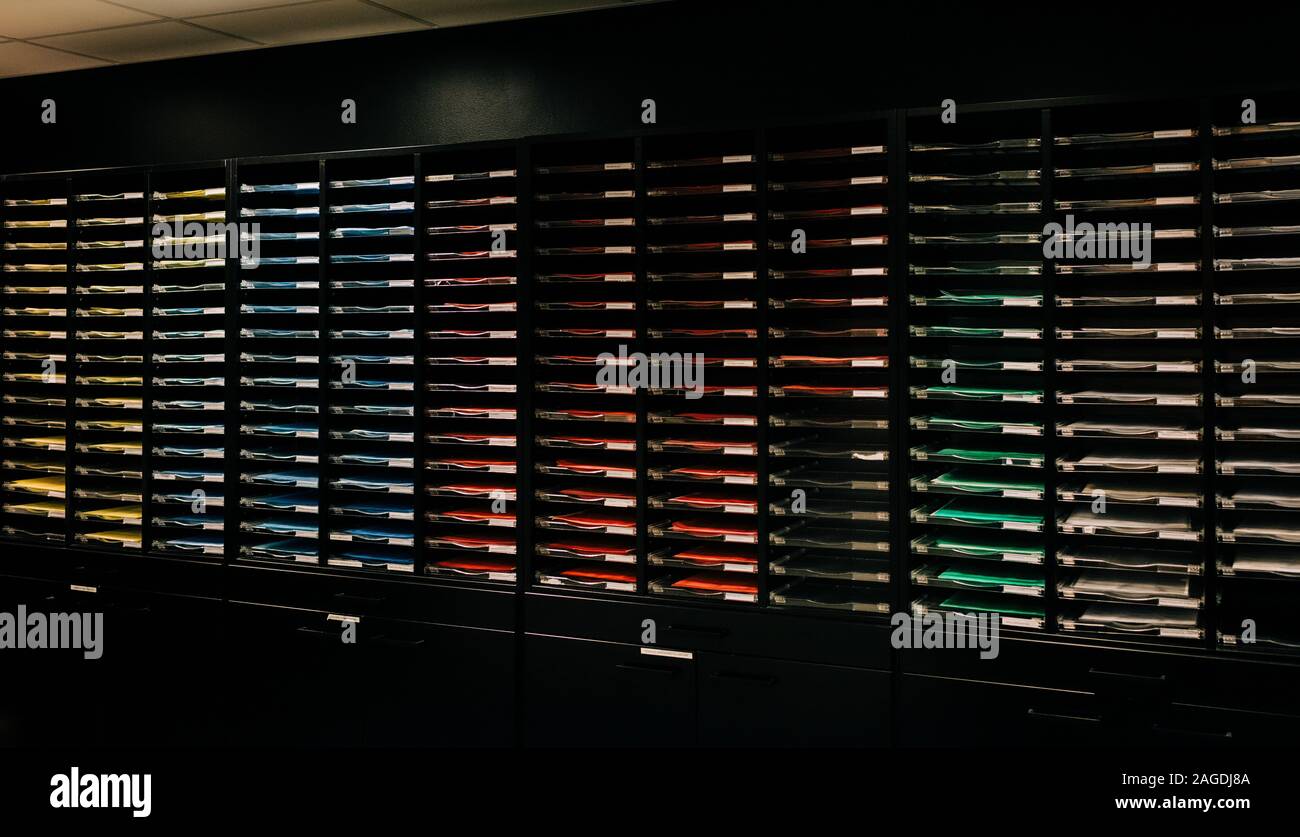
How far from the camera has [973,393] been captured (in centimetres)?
357

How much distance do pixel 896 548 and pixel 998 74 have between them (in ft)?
5.17

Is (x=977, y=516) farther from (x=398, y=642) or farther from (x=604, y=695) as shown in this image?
(x=398, y=642)

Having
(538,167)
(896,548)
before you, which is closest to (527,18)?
(538,167)

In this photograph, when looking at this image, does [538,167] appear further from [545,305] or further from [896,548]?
[896,548]

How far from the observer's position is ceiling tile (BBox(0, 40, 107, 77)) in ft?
16.4

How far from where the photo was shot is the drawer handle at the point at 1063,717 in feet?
11.1

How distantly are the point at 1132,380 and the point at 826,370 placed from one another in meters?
0.99

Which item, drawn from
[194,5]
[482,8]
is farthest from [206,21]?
[482,8]

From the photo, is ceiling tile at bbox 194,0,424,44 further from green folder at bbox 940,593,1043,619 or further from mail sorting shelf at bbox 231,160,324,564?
green folder at bbox 940,593,1043,619

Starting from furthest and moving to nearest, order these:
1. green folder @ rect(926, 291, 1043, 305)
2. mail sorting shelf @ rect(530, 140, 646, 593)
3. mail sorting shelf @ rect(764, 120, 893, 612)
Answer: mail sorting shelf @ rect(530, 140, 646, 593), mail sorting shelf @ rect(764, 120, 893, 612), green folder @ rect(926, 291, 1043, 305)

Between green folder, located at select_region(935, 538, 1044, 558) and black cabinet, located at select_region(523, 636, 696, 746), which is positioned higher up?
green folder, located at select_region(935, 538, 1044, 558)

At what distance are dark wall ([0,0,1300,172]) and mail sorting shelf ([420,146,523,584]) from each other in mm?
A: 355

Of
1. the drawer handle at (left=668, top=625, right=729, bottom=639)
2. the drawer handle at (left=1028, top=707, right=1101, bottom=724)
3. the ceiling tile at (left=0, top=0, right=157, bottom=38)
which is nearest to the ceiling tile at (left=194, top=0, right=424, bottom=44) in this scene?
the ceiling tile at (left=0, top=0, right=157, bottom=38)

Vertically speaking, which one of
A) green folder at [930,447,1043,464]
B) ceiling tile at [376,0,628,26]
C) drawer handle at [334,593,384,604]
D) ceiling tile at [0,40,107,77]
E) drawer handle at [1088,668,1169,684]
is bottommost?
drawer handle at [1088,668,1169,684]
